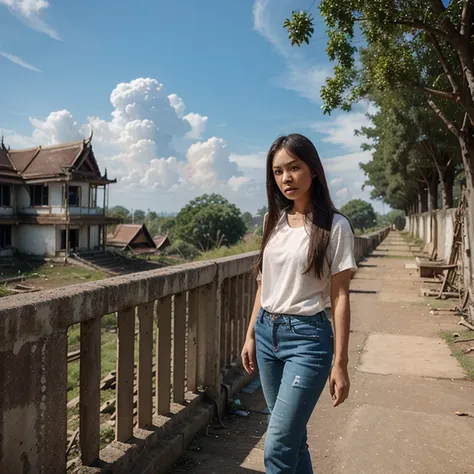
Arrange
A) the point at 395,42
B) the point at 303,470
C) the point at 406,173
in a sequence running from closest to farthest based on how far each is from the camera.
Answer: the point at 303,470 < the point at 395,42 < the point at 406,173

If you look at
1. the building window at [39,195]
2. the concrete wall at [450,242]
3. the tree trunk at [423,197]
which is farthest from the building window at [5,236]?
the tree trunk at [423,197]

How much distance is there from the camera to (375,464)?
9.71ft

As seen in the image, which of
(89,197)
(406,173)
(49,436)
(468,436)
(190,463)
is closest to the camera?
(49,436)

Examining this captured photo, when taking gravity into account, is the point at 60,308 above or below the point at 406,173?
below

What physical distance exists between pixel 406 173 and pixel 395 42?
22049 millimetres

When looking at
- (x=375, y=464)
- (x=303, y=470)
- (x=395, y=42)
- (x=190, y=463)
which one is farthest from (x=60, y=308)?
(x=395, y=42)

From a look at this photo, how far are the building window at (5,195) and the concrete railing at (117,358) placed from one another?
30.5 m

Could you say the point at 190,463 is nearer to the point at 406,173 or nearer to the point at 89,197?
the point at 406,173

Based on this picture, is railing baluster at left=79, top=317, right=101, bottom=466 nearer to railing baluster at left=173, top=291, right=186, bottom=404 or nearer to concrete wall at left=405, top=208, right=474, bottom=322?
railing baluster at left=173, top=291, right=186, bottom=404

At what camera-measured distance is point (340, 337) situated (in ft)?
6.86

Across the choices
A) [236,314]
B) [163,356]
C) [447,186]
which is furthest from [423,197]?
[163,356]

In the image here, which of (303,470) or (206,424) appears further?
(206,424)

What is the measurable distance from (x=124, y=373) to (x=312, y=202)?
133cm

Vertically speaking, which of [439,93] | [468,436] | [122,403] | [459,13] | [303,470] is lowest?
[468,436]
